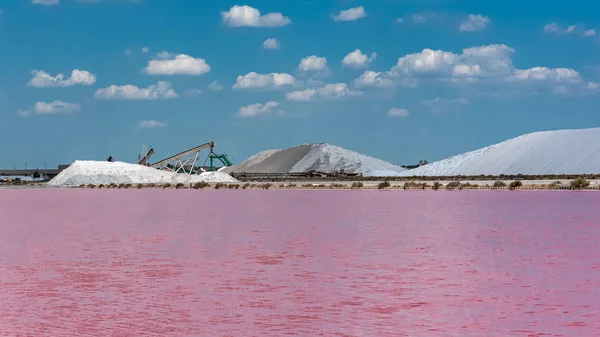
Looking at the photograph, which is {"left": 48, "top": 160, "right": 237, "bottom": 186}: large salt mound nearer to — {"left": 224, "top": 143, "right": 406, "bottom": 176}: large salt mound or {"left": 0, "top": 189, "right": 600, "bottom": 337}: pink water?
{"left": 224, "top": 143, "right": 406, "bottom": 176}: large salt mound

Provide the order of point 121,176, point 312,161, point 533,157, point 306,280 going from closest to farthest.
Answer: point 306,280 < point 121,176 < point 533,157 < point 312,161

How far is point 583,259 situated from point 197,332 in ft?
29.4

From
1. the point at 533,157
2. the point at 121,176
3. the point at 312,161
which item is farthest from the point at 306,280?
the point at 312,161

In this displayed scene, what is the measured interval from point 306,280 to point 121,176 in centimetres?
8663

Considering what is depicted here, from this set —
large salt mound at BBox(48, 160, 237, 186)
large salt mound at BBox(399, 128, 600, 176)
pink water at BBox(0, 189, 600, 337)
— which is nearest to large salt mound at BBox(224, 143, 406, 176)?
large salt mound at BBox(399, 128, 600, 176)

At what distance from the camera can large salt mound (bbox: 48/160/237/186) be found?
97250mm

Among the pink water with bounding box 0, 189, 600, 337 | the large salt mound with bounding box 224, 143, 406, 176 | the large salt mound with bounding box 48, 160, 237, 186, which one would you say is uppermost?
the large salt mound with bounding box 224, 143, 406, 176

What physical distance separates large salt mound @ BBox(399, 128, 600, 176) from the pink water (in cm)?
7938

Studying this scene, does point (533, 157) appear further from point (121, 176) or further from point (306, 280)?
point (306, 280)

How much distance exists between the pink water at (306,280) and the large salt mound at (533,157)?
79.4 meters

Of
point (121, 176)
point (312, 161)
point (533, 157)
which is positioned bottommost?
point (121, 176)

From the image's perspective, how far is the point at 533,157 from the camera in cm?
10938

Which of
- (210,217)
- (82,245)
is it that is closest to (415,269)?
(82,245)

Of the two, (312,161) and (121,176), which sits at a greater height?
(312,161)
